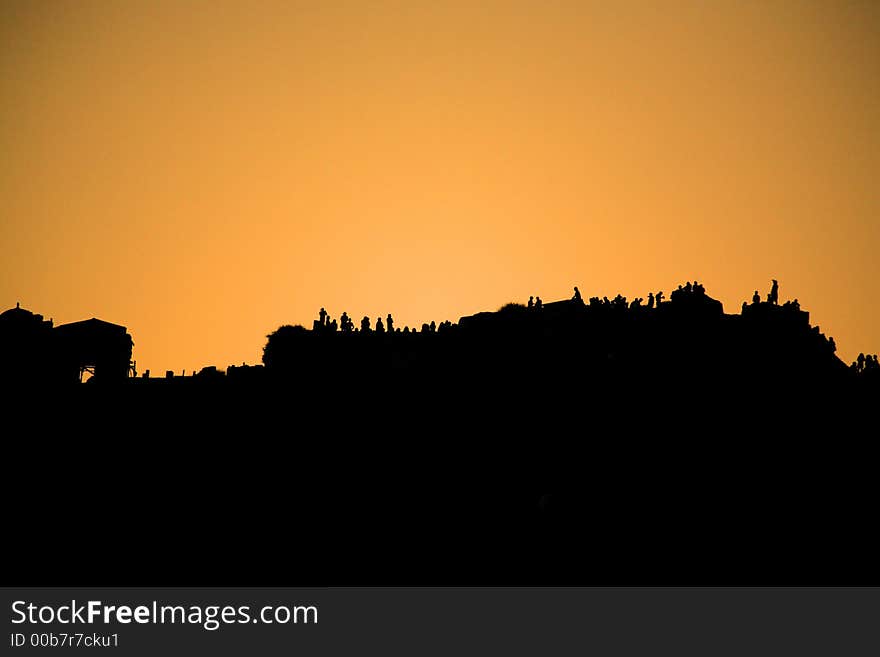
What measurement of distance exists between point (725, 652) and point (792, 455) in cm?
1285

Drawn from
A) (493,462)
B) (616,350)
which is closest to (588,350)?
(616,350)

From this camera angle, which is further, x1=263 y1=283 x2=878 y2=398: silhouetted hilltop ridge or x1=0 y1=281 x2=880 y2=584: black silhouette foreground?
x1=263 y1=283 x2=878 y2=398: silhouetted hilltop ridge

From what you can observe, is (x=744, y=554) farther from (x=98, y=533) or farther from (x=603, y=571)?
(x=98, y=533)

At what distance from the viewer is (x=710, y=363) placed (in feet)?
174

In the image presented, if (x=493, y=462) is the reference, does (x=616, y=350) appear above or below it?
above

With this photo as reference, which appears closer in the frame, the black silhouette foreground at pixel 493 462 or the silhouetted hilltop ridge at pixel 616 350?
the black silhouette foreground at pixel 493 462

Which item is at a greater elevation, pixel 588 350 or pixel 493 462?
pixel 588 350

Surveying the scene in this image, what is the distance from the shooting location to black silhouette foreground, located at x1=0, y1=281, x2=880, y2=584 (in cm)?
4241

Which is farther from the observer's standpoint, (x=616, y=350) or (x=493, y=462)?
(x=616, y=350)

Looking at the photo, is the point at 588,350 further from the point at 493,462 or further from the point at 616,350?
the point at 493,462

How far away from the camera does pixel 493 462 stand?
4847 centimetres

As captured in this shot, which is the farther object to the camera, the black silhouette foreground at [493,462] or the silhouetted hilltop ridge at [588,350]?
the silhouetted hilltop ridge at [588,350]

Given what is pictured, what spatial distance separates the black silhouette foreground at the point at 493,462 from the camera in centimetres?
4241

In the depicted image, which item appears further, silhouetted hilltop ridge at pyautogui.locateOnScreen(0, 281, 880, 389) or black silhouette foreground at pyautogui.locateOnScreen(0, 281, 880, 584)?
silhouetted hilltop ridge at pyautogui.locateOnScreen(0, 281, 880, 389)
